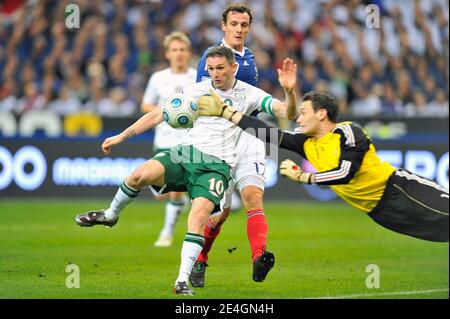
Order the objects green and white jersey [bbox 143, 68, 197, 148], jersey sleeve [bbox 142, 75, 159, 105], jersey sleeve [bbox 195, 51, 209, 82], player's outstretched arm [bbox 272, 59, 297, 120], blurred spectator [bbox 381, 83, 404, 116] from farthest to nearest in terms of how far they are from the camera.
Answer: blurred spectator [bbox 381, 83, 404, 116] → jersey sleeve [bbox 142, 75, 159, 105] → green and white jersey [bbox 143, 68, 197, 148] → jersey sleeve [bbox 195, 51, 209, 82] → player's outstretched arm [bbox 272, 59, 297, 120]

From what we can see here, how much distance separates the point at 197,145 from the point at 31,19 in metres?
12.6

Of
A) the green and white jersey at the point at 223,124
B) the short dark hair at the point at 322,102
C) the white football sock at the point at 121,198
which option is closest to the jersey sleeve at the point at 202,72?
the green and white jersey at the point at 223,124

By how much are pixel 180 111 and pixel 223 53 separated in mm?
629

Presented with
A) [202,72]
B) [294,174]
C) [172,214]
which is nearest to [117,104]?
[172,214]

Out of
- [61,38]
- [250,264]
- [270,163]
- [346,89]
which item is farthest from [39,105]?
[250,264]

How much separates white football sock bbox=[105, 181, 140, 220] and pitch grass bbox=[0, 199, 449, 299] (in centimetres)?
68

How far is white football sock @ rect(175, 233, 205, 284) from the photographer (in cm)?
809

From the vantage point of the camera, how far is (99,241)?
42.8ft

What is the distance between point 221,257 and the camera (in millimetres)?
11305

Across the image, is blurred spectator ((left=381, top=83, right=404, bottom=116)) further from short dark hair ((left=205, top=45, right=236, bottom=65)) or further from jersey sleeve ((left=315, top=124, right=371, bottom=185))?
short dark hair ((left=205, top=45, right=236, bottom=65))

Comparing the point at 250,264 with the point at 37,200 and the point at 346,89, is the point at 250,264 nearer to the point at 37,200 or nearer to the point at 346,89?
the point at 37,200

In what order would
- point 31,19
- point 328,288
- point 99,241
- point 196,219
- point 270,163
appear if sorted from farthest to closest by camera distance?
1. point 31,19
2. point 270,163
3. point 99,241
4. point 328,288
5. point 196,219

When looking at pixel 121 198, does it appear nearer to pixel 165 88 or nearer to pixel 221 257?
pixel 221 257

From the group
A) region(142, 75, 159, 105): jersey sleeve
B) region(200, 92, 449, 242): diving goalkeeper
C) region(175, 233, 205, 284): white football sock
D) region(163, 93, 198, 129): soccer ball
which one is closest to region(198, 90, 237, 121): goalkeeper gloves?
region(200, 92, 449, 242): diving goalkeeper
